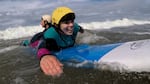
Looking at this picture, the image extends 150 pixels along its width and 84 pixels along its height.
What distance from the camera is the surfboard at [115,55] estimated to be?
178 inches

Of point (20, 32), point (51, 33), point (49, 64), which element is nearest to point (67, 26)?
point (51, 33)

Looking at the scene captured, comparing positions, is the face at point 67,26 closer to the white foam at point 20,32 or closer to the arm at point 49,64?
the arm at point 49,64

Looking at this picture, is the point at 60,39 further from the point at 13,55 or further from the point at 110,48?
the point at 13,55

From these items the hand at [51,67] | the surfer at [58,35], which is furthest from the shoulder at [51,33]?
the hand at [51,67]

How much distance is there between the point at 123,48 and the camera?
507cm

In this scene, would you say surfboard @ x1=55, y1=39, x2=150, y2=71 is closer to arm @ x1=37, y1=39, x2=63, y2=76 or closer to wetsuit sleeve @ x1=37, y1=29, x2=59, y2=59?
wetsuit sleeve @ x1=37, y1=29, x2=59, y2=59

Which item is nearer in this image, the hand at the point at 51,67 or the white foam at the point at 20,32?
the hand at the point at 51,67

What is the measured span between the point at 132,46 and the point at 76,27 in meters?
1.79

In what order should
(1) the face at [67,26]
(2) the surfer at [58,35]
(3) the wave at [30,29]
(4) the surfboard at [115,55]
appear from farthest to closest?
(3) the wave at [30,29], (1) the face at [67,26], (2) the surfer at [58,35], (4) the surfboard at [115,55]

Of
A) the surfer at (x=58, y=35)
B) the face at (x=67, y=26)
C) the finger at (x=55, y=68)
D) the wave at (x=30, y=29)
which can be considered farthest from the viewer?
the wave at (x=30, y=29)

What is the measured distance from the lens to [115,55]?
4.92 m

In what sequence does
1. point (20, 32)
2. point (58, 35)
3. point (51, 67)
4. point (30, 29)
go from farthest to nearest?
point (30, 29) → point (20, 32) → point (58, 35) → point (51, 67)

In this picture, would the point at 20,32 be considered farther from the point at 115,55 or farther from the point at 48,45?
the point at 115,55

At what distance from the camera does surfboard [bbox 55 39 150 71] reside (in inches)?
178
